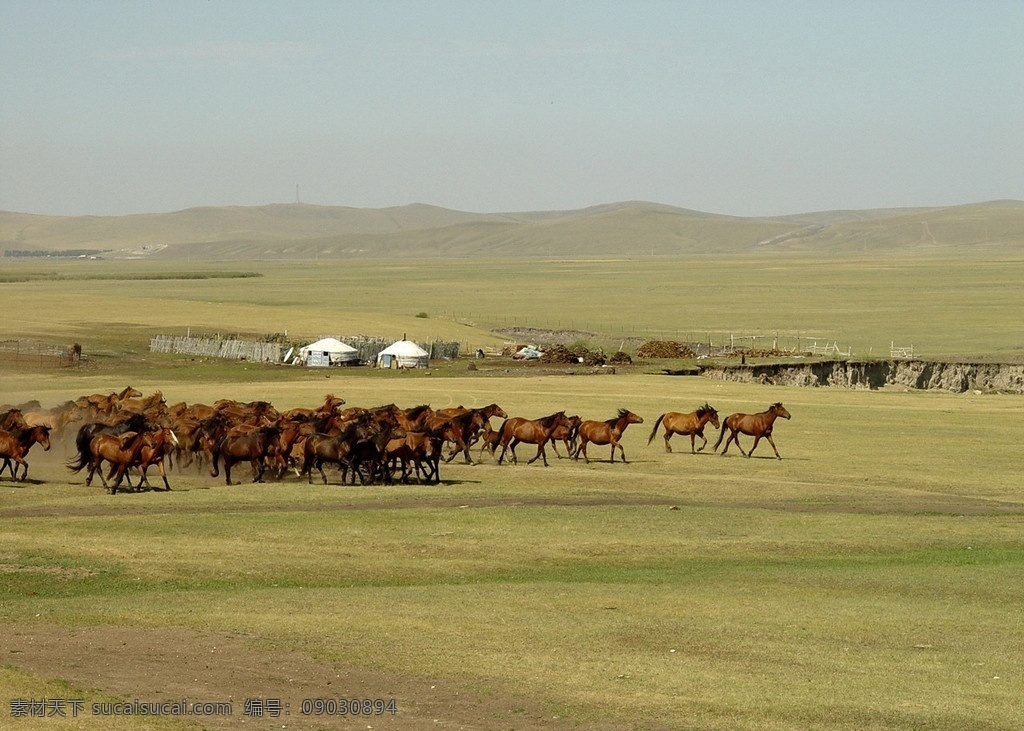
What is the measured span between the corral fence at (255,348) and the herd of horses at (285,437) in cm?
3503

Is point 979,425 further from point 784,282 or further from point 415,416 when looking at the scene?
point 784,282

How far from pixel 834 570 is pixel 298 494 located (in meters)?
11.0

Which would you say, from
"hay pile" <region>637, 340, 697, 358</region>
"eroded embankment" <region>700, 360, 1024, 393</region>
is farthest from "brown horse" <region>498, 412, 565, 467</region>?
"hay pile" <region>637, 340, 697, 358</region>

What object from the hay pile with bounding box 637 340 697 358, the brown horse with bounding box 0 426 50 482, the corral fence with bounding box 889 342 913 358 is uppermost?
the hay pile with bounding box 637 340 697 358

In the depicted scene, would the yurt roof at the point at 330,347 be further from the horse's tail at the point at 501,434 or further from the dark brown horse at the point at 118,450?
the dark brown horse at the point at 118,450

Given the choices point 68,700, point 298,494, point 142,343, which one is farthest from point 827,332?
point 68,700

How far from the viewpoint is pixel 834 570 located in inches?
850

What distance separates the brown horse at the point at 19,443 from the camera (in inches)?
1112

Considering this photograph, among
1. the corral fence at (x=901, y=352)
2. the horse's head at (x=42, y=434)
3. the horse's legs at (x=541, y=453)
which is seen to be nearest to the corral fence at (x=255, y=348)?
the corral fence at (x=901, y=352)

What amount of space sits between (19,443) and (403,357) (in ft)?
131

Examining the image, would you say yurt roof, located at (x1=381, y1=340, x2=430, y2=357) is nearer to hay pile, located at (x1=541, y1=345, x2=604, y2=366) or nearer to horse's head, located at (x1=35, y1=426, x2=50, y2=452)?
hay pile, located at (x1=541, y1=345, x2=604, y2=366)

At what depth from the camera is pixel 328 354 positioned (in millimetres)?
68625

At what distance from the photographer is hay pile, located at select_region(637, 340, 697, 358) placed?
246 ft

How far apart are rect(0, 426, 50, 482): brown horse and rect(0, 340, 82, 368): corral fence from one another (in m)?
36.2
